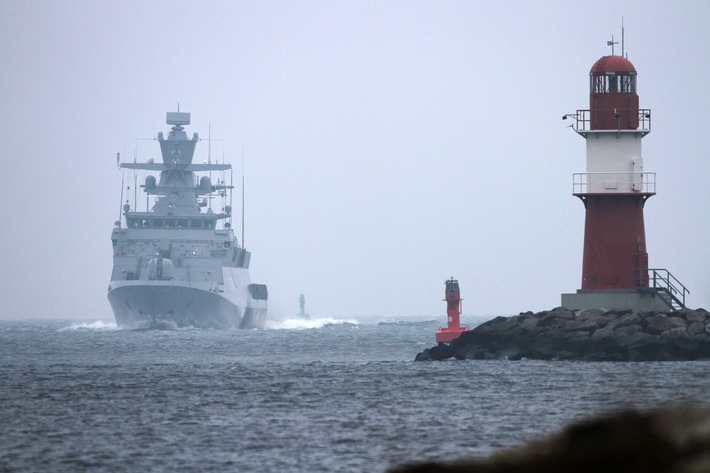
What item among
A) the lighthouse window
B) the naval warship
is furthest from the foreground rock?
the naval warship

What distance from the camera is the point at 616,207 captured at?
125 ft

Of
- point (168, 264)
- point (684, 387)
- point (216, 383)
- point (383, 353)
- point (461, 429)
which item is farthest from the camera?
point (168, 264)

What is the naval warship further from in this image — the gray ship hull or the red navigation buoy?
the red navigation buoy

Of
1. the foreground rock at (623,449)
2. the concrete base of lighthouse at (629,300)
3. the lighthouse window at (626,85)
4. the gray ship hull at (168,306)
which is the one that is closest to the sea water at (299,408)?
the concrete base of lighthouse at (629,300)

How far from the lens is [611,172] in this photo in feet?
126

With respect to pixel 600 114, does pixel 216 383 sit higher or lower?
lower

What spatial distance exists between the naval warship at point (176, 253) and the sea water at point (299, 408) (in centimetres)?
5341

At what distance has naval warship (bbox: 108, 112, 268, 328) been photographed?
98.8 m

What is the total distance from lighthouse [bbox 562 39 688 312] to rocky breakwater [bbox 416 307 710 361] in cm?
94

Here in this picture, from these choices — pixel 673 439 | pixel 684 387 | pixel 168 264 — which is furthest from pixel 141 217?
pixel 673 439

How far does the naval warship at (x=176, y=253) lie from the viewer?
324 ft

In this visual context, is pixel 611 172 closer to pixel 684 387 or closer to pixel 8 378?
pixel 684 387

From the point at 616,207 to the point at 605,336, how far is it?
13.3 feet

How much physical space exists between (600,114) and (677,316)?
21.7 feet
